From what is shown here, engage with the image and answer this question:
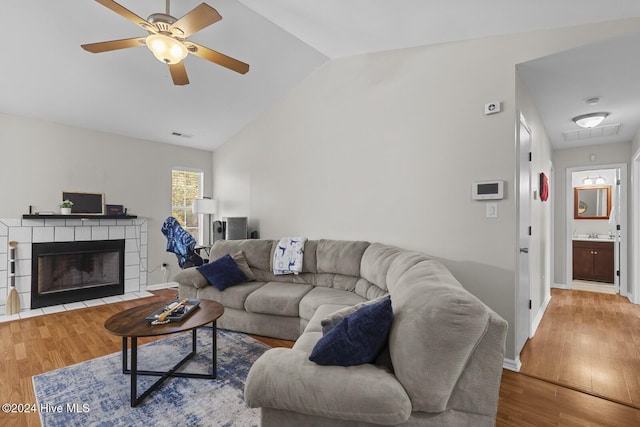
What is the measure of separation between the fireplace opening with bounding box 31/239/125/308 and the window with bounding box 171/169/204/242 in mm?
1025

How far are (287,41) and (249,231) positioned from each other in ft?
8.76

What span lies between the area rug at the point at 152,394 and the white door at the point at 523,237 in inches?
86.4

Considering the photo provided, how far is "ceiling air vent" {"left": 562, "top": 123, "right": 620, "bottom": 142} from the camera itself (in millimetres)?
3890

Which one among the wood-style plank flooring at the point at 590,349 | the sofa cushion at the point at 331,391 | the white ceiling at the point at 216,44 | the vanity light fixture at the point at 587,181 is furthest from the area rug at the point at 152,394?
the vanity light fixture at the point at 587,181

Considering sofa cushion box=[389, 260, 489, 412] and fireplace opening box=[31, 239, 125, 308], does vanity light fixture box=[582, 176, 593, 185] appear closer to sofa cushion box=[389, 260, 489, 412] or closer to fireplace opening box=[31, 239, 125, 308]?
sofa cushion box=[389, 260, 489, 412]

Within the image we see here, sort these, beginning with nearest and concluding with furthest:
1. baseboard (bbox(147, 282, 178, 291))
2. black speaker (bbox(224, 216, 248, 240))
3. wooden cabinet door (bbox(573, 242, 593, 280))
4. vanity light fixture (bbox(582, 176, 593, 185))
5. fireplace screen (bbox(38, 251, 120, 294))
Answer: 1. fireplace screen (bbox(38, 251, 120, 294))
2. black speaker (bbox(224, 216, 248, 240))
3. baseboard (bbox(147, 282, 178, 291))
4. wooden cabinet door (bbox(573, 242, 593, 280))
5. vanity light fixture (bbox(582, 176, 593, 185))

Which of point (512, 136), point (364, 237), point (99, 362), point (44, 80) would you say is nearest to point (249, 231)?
point (364, 237)

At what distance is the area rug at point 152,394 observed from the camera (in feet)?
5.92

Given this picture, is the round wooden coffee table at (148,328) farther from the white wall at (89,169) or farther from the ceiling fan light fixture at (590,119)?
the ceiling fan light fixture at (590,119)

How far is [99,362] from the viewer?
2469 mm

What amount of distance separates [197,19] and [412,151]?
207 centimetres

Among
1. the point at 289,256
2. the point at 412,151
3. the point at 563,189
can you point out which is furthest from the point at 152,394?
the point at 563,189

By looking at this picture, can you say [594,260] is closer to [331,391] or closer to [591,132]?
[591,132]

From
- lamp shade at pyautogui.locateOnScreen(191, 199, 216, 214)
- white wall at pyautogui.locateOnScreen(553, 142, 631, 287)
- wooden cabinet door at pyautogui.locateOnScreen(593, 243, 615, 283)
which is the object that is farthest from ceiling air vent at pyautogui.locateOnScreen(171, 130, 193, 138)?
wooden cabinet door at pyautogui.locateOnScreen(593, 243, 615, 283)
